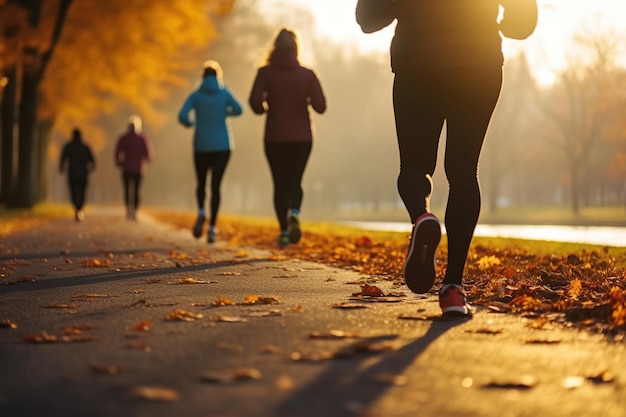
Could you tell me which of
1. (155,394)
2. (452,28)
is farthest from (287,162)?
(155,394)

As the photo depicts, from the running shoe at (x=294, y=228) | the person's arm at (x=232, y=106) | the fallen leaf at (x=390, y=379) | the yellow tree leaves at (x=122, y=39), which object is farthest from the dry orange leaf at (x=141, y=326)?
the yellow tree leaves at (x=122, y=39)

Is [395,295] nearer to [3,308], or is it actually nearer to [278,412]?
[3,308]

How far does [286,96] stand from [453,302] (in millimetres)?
5810

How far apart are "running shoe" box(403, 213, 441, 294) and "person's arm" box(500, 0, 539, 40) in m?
1.19

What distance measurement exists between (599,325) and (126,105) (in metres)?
48.0

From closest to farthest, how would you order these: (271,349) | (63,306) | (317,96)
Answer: (271,349) < (63,306) < (317,96)

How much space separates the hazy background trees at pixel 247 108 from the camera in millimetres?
24609

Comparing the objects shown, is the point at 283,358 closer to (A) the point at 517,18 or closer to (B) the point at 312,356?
(B) the point at 312,356

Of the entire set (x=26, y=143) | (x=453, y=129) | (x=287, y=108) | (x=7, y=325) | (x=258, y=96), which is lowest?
(x=7, y=325)

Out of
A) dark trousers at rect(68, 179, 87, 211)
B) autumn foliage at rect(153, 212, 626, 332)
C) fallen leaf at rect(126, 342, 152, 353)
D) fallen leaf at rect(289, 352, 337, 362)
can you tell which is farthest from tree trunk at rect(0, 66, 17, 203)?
fallen leaf at rect(289, 352, 337, 362)

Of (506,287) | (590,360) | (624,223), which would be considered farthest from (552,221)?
(590,360)

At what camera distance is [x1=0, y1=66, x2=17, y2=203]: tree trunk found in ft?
84.9

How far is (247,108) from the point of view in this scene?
52.5 metres

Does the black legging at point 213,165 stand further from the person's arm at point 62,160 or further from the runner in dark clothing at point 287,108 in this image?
the person's arm at point 62,160
